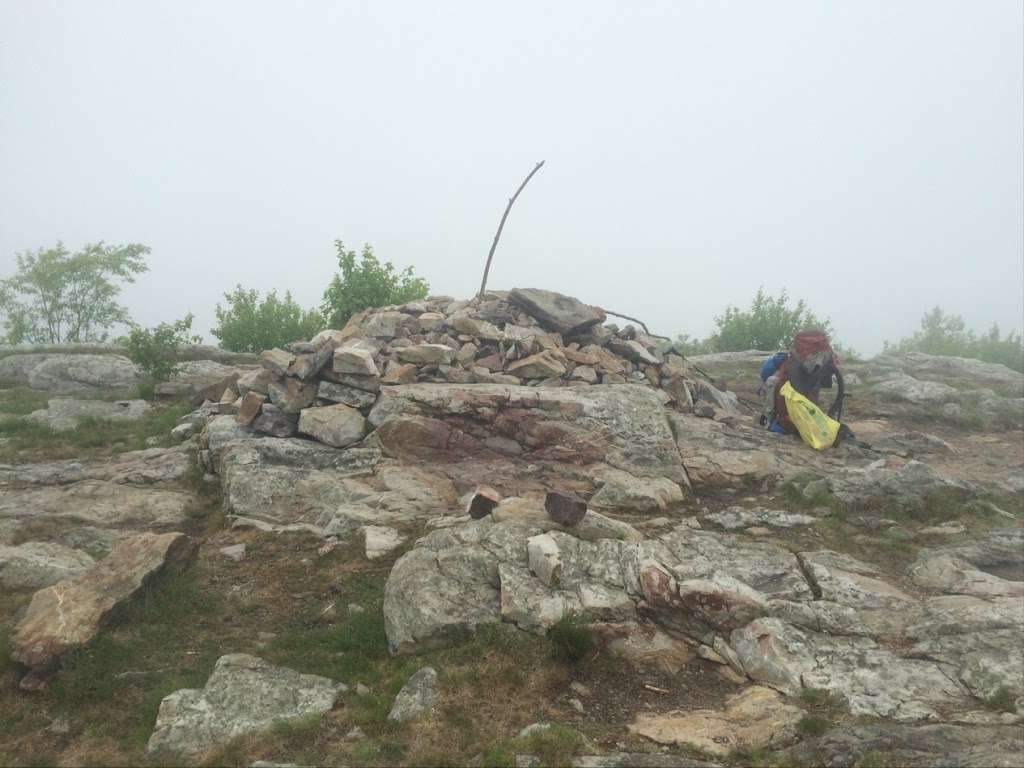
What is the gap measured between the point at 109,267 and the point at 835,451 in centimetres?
4600

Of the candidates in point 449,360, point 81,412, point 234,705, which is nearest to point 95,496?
point 81,412

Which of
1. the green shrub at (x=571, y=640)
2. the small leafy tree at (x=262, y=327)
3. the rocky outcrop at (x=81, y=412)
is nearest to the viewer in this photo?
the green shrub at (x=571, y=640)

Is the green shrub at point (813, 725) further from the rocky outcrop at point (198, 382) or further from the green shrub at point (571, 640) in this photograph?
the rocky outcrop at point (198, 382)

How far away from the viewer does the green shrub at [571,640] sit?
552 cm

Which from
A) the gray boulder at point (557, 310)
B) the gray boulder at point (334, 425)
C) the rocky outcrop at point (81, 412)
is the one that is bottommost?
the rocky outcrop at point (81, 412)

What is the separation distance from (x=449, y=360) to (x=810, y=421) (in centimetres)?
629

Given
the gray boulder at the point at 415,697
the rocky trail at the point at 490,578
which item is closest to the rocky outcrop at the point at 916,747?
the rocky trail at the point at 490,578

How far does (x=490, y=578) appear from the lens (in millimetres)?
6238

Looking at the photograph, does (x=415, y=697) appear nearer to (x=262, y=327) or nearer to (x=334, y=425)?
(x=334, y=425)

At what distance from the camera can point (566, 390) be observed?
1080cm

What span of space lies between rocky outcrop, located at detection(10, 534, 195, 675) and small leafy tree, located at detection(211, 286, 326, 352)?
683 inches

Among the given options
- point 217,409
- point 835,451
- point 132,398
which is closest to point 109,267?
point 132,398

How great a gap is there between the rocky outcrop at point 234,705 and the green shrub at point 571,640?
5.82 ft

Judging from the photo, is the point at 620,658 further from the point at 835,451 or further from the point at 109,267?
the point at 109,267
